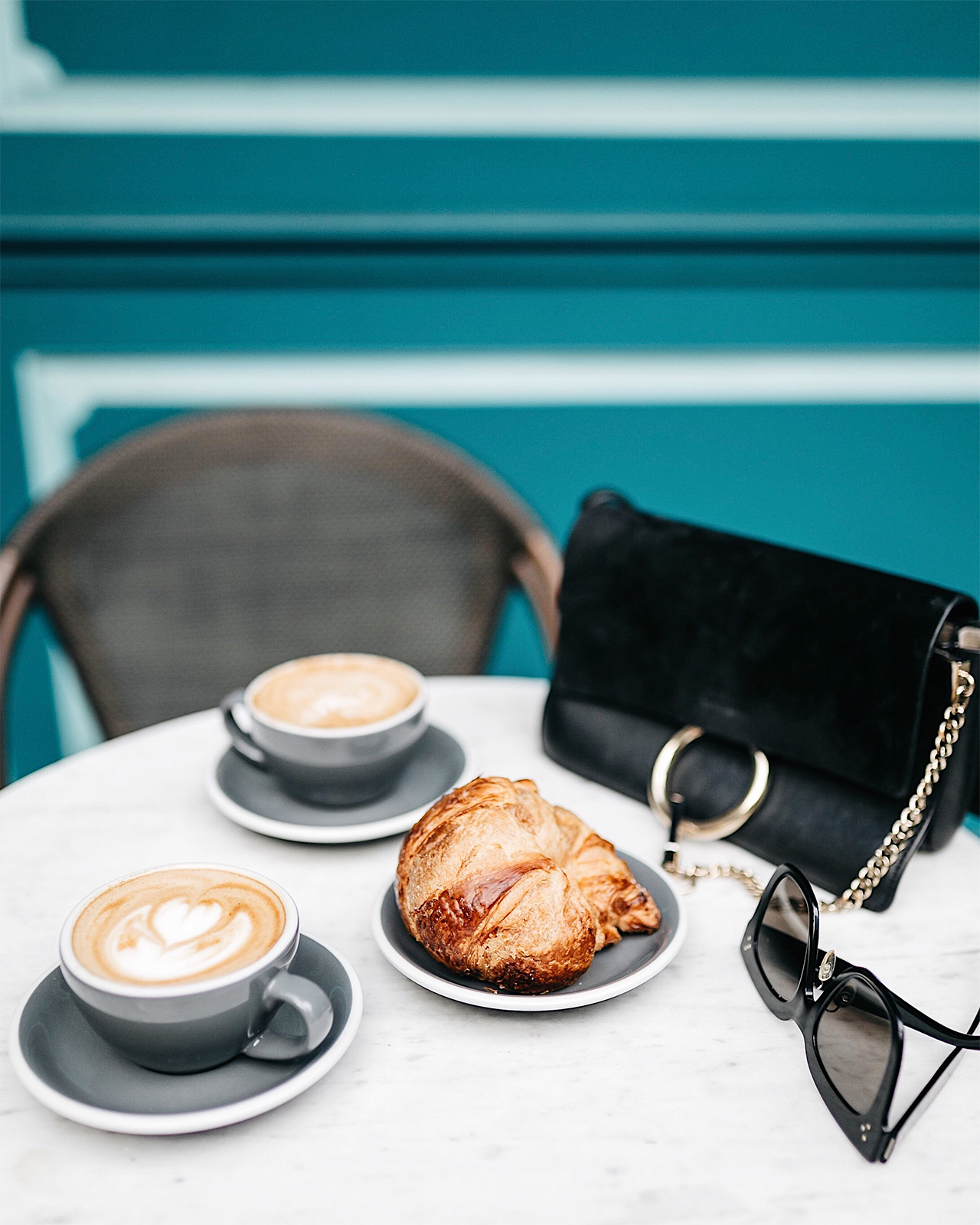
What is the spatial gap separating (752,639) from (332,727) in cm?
30

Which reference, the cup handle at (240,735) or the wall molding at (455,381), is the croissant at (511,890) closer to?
the cup handle at (240,735)

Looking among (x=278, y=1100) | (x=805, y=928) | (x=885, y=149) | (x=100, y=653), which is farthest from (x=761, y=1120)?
(x=885, y=149)

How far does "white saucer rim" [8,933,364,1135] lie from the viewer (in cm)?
43

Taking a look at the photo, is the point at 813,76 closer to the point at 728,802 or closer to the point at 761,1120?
the point at 728,802

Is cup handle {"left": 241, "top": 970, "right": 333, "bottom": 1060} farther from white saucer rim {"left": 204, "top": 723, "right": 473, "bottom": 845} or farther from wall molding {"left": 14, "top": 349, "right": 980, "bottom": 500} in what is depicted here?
wall molding {"left": 14, "top": 349, "right": 980, "bottom": 500}

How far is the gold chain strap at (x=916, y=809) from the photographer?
63cm

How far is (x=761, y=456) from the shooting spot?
1.57 metres

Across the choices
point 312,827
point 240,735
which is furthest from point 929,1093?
point 240,735

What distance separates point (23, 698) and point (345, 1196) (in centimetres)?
130

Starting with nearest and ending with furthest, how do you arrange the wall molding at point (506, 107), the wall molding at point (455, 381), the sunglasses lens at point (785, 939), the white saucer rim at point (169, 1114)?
the white saucer rim at point (169, 1114) < the sunglasses lens at point (785, 939) < the wall molding at point (506, 107) < the wall molding at point (455, 381)

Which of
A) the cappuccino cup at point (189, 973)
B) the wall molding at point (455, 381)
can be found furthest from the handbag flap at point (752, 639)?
the wall molding at point (455, 381)

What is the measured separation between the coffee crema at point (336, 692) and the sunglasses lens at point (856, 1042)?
347 millimetres

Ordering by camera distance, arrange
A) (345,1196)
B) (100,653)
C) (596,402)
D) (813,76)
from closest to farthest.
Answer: (345,1196) < (100,653) < (813,76) < (596,402)

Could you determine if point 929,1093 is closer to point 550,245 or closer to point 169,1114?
point 169,1114
